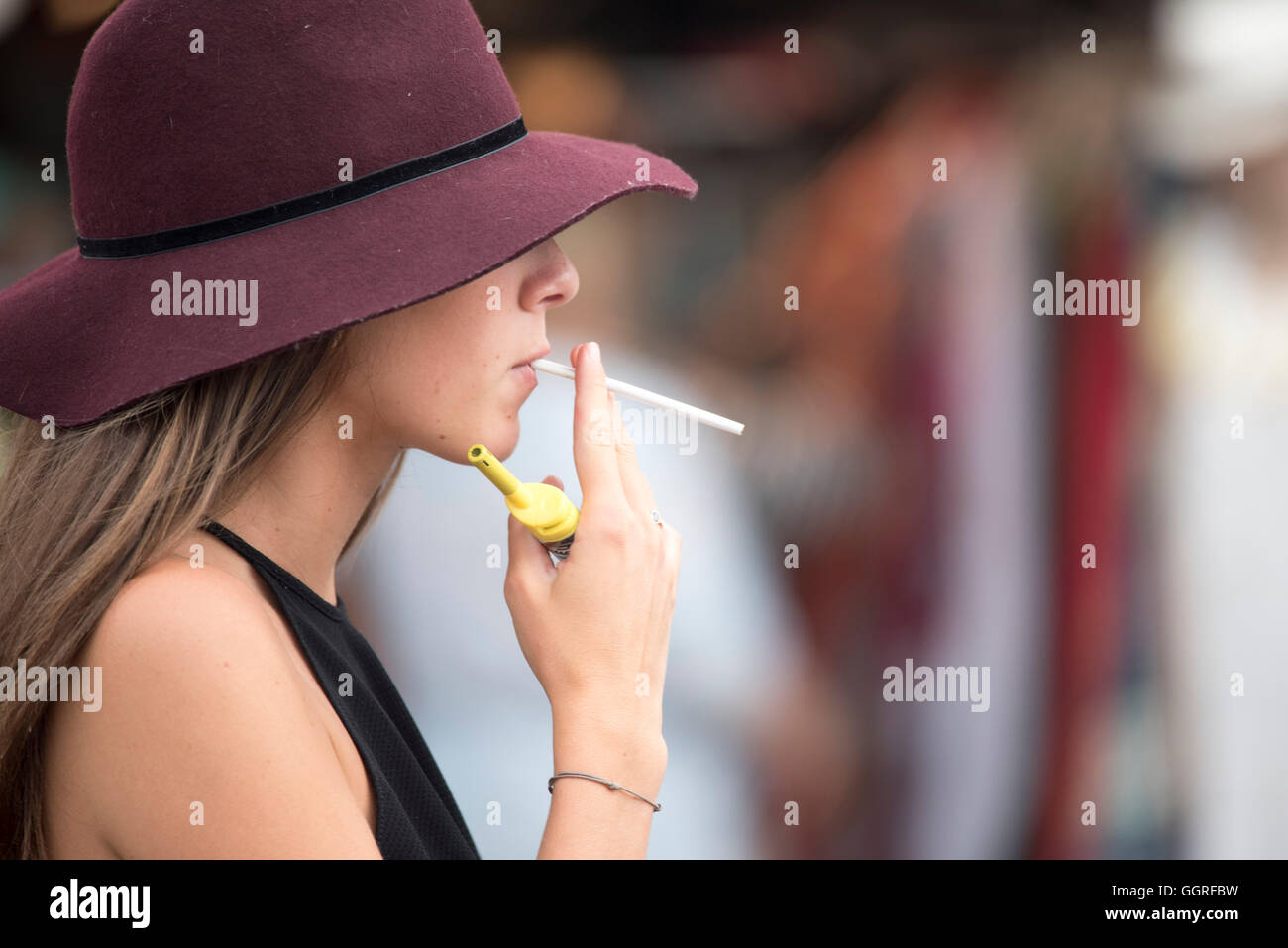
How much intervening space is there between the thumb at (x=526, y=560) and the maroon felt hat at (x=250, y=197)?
30 cm

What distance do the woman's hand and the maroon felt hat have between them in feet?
0.82

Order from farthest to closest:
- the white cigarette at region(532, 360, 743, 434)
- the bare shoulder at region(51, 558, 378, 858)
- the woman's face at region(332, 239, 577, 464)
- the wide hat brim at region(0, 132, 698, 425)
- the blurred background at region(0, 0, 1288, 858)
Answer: the blurred background at region(0, 0, 1288, 858) → the white cigarette at region(532, 360, 743, 434) → the woman's face at region(332, 239, 577, 464) → the wide hat brim at region(0, 132, 698, 425) → the bare shoulder at region(51, 558, 378, 858)

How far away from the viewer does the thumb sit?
113 cm

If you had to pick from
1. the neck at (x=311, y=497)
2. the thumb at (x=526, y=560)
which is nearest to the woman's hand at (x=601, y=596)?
the thumb at (x=526, y=560)

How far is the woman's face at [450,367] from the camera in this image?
1090mm

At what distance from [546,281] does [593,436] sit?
0.18 m

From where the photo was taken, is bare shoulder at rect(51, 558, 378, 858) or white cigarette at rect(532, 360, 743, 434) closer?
bare shoulder at rect(51, 558, 378, 858)

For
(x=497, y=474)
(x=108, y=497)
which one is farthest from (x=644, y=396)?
(x=108, y=497)

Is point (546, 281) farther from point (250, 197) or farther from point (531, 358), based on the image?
point (250, 197)

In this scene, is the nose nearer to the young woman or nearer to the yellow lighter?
the young woman

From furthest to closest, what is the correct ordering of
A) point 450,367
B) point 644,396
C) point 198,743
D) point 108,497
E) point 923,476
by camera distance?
point 923,476 → point 644,396 → point 450,367 → point 108,497 → point 198,743

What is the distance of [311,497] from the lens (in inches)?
44.8

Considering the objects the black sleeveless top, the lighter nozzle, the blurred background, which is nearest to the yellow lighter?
the lighter nozzle

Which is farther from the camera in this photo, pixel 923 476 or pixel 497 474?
pixel 923 476
